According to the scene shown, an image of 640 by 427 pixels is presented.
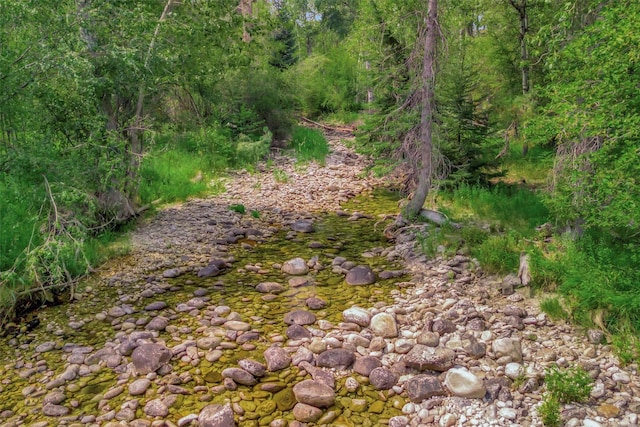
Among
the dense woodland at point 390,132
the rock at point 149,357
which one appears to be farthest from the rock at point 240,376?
the dense woodland at point 390,132

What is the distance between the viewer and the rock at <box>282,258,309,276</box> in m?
8.63

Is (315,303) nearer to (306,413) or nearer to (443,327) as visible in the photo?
(443,327)

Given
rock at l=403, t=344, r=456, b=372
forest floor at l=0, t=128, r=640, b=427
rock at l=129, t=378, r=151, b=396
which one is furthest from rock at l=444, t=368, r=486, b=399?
rock at l=129, t=378, r=151, b=396

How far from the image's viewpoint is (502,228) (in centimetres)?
962

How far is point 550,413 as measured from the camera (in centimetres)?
448

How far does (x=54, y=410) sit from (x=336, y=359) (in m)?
3.16

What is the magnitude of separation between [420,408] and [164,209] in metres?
9.20

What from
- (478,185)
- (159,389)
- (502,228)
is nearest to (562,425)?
(159,389)

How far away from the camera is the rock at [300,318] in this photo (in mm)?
6773

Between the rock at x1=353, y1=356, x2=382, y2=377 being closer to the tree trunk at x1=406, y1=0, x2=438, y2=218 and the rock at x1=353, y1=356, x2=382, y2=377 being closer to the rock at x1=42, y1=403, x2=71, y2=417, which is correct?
the rock at x1=42, y1=403, x2=71, y2=417

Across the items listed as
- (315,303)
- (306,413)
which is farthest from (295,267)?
(306,413)

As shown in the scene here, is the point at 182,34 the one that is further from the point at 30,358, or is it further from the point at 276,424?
the point at 276,424

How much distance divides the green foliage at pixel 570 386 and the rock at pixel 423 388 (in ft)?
3.65

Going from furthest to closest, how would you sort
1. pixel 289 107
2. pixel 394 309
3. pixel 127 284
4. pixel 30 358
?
pixel 289 107, pixel 127 284, pixel 394 309, pixel 30 358
